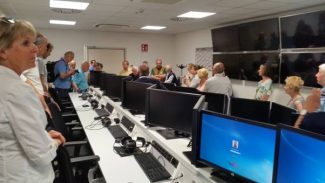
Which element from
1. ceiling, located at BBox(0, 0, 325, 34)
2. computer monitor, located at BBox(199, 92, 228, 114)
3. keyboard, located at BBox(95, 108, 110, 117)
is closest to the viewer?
computer monitor, located at BBox(199, 92, 228, 114)

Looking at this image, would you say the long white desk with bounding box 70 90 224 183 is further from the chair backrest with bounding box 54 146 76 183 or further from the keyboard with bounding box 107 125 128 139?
the chair backrest with bounding box 54 146 76 183

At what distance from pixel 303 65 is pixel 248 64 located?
55.3 inches

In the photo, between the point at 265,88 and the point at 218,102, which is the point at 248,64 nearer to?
the point at 265,88

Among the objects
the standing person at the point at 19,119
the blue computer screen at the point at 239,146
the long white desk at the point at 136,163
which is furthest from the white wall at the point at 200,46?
the standing person at the point at 19,119

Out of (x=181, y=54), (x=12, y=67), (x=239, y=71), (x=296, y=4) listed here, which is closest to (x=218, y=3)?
(x=296, y=4)

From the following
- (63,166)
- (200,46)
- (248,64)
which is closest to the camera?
(63,166)

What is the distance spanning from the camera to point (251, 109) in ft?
7.79

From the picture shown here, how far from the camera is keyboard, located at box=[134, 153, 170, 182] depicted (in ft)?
5.91

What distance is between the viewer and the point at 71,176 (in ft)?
5.59

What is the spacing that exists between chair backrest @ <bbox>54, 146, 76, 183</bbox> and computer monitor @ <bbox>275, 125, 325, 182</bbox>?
1.20 meters

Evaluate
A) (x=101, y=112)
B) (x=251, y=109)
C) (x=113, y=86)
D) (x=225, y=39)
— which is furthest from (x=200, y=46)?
(x=251, y=109)

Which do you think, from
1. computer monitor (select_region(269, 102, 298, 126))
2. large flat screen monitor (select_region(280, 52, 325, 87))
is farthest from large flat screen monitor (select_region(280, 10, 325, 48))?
computer monitor (select_region(269, 102, 298, 126))

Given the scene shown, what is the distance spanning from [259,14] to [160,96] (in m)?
4.25

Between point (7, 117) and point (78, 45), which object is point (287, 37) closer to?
point (7, 117)
